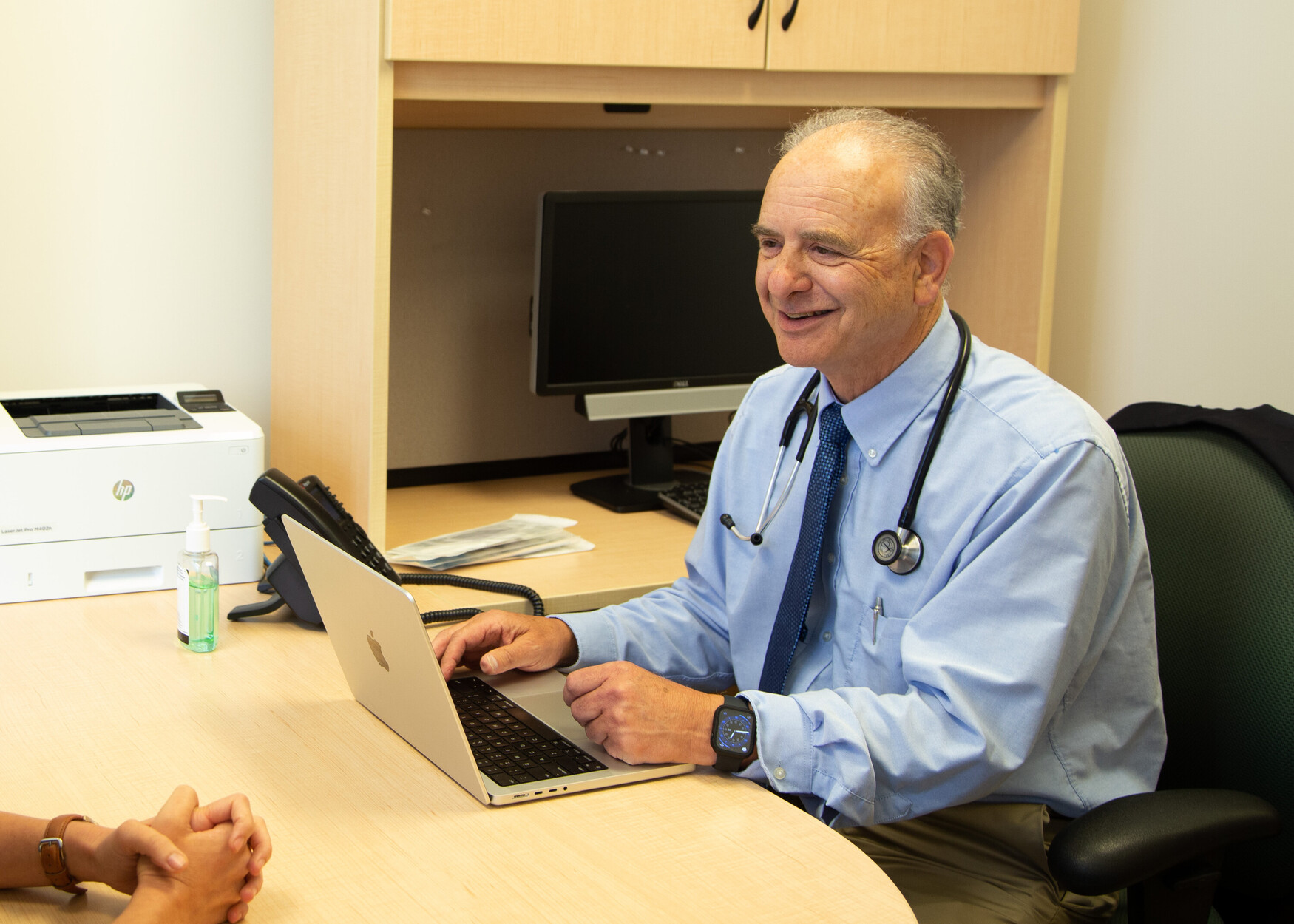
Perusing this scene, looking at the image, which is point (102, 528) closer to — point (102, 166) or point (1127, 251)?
point (102, 166)

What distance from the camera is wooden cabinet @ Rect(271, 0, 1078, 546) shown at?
1.64 meters

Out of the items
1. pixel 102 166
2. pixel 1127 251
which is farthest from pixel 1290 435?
pixel 102 166

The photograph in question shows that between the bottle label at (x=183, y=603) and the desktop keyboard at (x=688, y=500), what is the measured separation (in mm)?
854

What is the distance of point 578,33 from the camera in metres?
1.68

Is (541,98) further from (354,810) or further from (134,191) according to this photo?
(354,810)

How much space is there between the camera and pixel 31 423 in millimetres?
1614

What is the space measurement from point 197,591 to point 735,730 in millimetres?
632


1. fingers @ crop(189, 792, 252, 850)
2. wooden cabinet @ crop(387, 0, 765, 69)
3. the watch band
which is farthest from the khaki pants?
wooden cabinet @ crop(387, 0, 765, 69)

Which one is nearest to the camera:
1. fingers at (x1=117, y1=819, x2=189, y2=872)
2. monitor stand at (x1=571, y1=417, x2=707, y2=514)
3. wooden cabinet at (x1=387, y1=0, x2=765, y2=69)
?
fingers at (x1=117, y1=819, x2=189, y2=872)

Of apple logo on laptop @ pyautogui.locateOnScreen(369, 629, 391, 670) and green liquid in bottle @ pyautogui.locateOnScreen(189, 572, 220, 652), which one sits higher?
apple logo on laptop @ pyautogui.locateOnScreen(369, 629, 391, 670)

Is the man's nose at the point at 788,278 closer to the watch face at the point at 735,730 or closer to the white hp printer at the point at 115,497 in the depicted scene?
the watch face at the point at 735,730

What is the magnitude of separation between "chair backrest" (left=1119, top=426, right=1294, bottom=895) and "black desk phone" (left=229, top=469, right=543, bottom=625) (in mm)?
803

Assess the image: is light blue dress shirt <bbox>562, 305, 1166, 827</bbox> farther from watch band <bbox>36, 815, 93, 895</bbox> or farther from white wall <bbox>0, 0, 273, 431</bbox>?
white wall <bbox>0, 0, 273, 431</bbox>

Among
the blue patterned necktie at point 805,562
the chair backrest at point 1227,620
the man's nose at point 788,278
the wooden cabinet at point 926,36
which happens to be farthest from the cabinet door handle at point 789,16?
the chair backrest at point 1227,620
